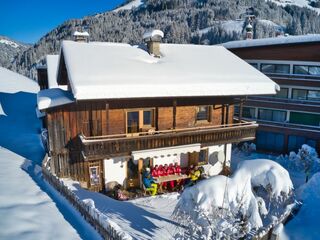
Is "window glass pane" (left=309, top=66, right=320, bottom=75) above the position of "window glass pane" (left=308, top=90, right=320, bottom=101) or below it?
above

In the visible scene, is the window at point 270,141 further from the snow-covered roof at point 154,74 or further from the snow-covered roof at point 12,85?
the snow-covered roof at point 12,85

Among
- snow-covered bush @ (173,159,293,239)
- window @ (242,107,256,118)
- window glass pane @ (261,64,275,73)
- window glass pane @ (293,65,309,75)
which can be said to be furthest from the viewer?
window @ (242,107,256,118)

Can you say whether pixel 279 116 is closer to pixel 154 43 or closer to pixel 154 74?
pixel 154 43

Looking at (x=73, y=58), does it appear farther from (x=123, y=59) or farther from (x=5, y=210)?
(x=5, y=210)

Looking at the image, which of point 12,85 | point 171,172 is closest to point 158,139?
point 171,172

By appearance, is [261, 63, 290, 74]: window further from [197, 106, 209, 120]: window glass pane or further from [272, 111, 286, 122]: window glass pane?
[197, 106, 209, 120]: window glass pane

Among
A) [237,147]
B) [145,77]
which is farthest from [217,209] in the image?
[237,147]

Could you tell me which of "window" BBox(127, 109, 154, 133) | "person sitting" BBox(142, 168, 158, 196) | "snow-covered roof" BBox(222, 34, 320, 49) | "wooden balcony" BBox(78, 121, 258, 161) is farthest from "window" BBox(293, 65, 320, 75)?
"person sitting" BBox(142, 168, 158, 196)
